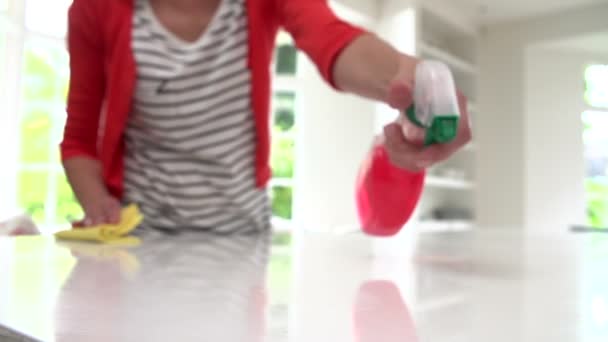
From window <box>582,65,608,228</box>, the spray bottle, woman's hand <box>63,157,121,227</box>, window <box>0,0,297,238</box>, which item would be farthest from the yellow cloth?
window <box>582,65,608,228</box>

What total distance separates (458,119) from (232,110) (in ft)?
1.23

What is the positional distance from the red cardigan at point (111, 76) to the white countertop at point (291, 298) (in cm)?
24

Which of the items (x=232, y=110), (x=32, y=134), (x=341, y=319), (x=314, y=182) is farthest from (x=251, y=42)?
(x=314, y=182)

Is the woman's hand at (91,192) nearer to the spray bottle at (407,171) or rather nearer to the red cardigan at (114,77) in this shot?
the red cardigan at (114,77)

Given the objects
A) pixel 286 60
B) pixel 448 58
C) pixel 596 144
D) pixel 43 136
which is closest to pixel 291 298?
pixel 43 136

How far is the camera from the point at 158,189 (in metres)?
0.65

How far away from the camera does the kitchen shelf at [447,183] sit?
3.66m

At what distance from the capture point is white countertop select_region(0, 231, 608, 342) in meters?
0.18

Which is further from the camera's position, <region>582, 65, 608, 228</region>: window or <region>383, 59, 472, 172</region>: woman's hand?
<region>582, 65, 608, 228</region>: window

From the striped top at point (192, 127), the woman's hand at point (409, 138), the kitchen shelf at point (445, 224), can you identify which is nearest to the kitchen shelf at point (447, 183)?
the kitchen shelf at point (445, 224)

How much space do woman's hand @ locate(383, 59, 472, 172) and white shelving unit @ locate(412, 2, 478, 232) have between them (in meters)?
3.37

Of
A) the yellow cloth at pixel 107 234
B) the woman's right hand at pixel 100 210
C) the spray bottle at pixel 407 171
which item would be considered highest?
the spray bottle at pixel 407 171

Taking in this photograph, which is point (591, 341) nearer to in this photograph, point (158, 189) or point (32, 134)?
point (158, 189)

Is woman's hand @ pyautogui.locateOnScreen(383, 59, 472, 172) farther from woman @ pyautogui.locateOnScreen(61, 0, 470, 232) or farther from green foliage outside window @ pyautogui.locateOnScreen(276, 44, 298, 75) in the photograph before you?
green foliage outside window @ pyautogui.locateOnScreen(276, 44, 298, 75)
